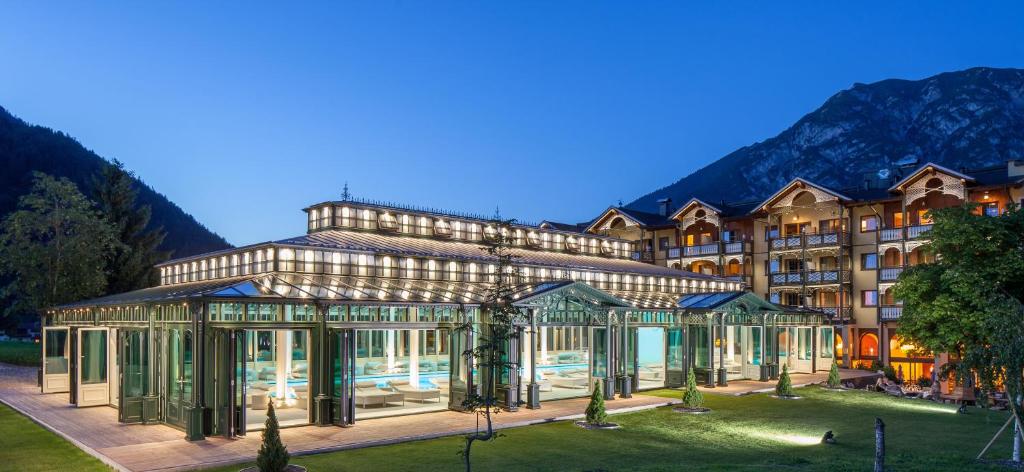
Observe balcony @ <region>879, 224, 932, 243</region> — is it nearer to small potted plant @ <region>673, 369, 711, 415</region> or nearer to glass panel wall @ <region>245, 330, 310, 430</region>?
small potted plant @ <region>673, 369, 711, 415</region>

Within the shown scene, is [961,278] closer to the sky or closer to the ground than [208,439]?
closer to the sky

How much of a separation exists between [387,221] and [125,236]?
95.7 feet

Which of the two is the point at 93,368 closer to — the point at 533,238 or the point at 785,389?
the point at 533,238

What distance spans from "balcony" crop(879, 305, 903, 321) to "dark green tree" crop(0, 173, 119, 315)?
4817 centimetres

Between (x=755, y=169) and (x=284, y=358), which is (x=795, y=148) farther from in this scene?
(x=284, y=358)

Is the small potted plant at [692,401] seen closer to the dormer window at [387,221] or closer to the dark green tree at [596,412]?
the dark green tree at [596,412]

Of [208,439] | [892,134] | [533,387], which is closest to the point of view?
[208,439]

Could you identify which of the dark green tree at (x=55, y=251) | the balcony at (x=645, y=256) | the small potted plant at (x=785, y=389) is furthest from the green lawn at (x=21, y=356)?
the small potted plant at (x=785, y=389)

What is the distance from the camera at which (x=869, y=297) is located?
2093 inches

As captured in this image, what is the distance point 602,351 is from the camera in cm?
3306

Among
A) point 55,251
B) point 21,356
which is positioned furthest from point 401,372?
point 21,356

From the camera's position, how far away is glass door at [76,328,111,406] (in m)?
28.1

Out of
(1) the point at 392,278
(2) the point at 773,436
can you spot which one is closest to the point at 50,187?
(1) the point at 392,278

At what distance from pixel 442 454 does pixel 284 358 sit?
10365mm
